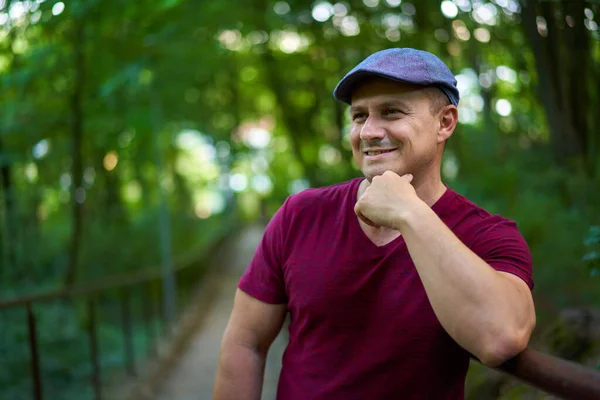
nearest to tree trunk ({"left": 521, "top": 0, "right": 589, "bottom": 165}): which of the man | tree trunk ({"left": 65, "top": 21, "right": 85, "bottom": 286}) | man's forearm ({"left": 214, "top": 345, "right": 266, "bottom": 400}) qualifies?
the man

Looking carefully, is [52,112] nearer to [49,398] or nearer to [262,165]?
[49,398]

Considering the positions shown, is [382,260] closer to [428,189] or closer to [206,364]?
[428,189]

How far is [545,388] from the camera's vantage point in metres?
1.35

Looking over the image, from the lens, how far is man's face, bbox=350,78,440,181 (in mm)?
1706

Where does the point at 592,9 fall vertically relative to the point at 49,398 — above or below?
above

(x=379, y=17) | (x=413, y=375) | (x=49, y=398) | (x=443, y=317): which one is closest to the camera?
(x=443, y=317)

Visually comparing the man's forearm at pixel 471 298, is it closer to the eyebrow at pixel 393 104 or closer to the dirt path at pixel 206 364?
the eyebrow at pixel 393 104

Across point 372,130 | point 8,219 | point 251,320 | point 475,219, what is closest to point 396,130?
point 372,130

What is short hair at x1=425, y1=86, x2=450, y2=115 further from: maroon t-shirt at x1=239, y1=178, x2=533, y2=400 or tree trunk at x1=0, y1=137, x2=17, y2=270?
tree trunk at x1=0, y1=137, x2=17, y2=270

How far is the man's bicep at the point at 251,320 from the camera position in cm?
189

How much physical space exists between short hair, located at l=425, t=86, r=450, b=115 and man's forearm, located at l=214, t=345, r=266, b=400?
84 centimetres

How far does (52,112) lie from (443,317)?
6.84m

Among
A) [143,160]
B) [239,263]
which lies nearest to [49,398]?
[143,160]

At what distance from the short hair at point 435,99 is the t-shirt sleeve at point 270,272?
1.62ft
